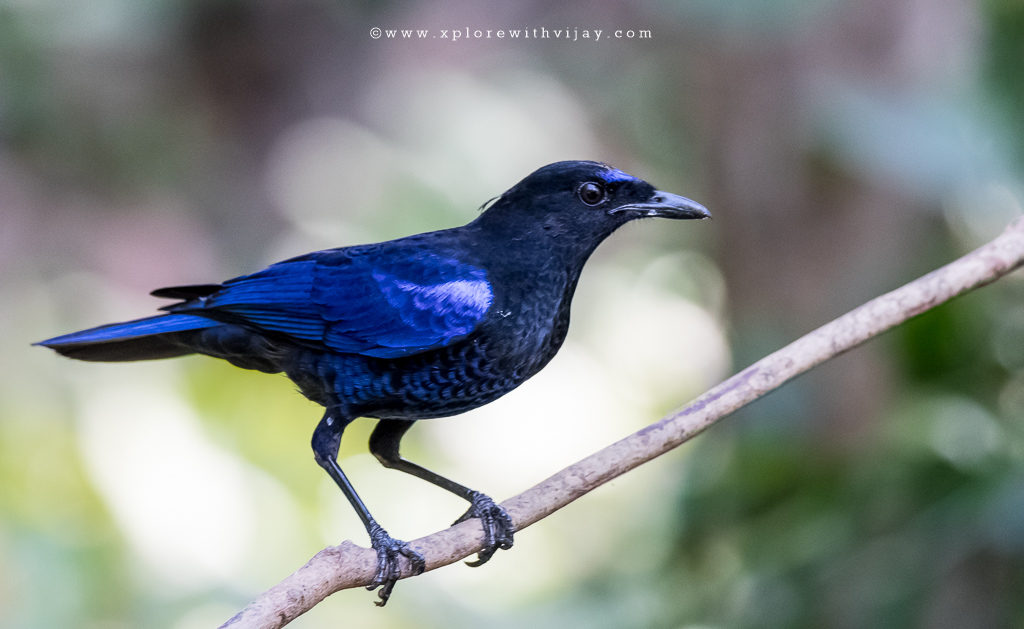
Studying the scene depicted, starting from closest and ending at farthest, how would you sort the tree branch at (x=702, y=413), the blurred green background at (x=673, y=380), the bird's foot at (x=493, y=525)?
the tree branch at (x=702, y=413), the bird's foot at (x=493, y=525), the blurred green background at (x=673, y=380)

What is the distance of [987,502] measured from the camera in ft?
11.9

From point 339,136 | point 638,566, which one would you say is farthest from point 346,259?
point 339,136

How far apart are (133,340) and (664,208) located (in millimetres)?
1378

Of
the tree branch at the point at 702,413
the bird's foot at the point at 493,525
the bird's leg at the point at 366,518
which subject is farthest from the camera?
the bird's foot at the point at 493,525

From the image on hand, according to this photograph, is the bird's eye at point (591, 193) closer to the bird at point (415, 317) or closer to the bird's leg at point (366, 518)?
the bird at point (415, 317)

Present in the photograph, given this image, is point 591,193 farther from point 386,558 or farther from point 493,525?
point 386,558

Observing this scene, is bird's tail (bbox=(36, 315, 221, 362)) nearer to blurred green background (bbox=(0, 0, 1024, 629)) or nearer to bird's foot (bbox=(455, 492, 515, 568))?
bird's foot (bbox=(455, 492, 515, 568))

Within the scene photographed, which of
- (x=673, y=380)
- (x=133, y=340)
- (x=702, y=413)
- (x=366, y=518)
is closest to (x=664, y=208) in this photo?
(x=702, y=413)

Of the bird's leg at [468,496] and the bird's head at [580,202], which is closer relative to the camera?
the bird's head at [580,202]

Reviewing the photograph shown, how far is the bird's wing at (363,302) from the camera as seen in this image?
8.21 ft

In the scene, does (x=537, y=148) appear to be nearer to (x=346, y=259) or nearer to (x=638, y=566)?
(x=638, y=566)

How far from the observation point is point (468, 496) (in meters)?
2.95

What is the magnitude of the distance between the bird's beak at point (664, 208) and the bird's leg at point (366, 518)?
89 centimetres

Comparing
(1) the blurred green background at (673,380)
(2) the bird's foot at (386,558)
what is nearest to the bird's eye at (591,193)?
(2) the bird's foot at (386,558)
